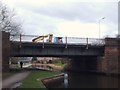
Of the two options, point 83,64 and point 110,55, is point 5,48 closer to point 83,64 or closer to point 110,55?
point 110,55

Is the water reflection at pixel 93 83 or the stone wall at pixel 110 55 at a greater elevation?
the stone wall at pixel 110 55

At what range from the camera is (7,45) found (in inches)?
2019

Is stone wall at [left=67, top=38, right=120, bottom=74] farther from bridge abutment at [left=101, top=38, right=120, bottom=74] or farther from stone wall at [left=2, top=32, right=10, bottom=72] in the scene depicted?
stone wall at [left=2, top=32, right=10, bottom=72]

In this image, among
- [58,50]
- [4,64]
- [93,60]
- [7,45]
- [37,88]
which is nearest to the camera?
[37,88]

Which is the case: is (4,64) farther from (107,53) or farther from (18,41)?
(107,53)

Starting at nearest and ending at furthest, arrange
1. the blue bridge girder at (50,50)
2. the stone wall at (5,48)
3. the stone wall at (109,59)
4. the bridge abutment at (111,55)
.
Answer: the stone wall at (5,48)
the blue bridge girder at (50,50)
the stone wall at (109,59)
the bridge abutment at (111,55)

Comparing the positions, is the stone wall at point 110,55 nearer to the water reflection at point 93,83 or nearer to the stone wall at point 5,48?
the water reflection at point 93,83

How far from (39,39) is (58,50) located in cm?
487

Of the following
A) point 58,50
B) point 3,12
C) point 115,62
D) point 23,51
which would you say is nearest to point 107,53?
point 115,62

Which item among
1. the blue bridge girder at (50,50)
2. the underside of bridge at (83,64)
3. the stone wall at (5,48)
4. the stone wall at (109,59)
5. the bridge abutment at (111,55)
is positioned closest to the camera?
the stone wall at (5,48)

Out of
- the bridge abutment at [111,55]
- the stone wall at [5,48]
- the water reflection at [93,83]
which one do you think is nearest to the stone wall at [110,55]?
the bridge abutment at [111,55]

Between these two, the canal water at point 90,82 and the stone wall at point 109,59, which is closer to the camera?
the canal water at point 90,82

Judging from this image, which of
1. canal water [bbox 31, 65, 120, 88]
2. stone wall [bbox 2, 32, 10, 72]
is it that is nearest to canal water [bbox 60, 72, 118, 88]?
canal water [bbox 31, 65, 120, 88]

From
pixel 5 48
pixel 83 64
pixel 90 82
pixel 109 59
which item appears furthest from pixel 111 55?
pixel 5 48
